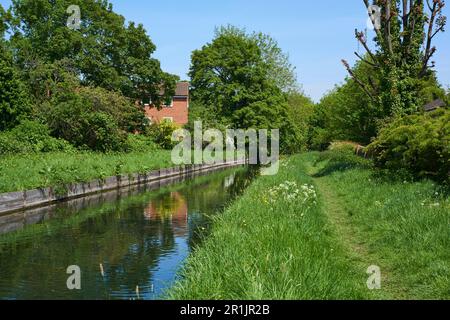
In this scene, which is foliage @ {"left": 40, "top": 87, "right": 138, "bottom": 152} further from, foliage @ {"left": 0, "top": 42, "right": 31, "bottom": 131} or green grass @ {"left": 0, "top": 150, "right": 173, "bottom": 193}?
green grass @ {"left": 0, "top": 150, "right": 173, "bottom": 193}

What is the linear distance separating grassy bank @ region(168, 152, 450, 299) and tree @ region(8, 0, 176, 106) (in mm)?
27225

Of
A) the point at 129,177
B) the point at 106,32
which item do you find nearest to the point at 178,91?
the point at 106,32

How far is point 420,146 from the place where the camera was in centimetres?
1528

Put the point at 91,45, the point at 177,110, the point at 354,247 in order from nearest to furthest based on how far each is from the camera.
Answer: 1. the point at 354,247
2. the point at 91,45
3. the point at 177,110

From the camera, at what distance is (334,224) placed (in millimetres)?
12586

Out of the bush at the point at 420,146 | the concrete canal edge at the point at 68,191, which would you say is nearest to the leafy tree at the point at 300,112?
the concrete canal edge at the point at 68,191

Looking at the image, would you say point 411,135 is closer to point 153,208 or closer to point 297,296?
point 153,208

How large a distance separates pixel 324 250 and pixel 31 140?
78.7ft

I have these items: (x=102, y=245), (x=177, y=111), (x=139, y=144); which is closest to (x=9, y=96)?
(x=139, y=144)

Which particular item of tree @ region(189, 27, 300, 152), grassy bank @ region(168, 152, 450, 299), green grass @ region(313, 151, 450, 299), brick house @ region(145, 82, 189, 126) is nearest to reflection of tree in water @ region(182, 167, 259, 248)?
grassy bank @ region(168, 152, 450, 299)

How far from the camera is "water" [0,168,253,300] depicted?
27.7ft

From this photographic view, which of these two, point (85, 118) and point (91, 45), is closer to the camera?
point (85, 118)

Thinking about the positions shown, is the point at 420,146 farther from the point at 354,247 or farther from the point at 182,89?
the point at 182,89

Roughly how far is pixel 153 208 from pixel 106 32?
29.2 metres
